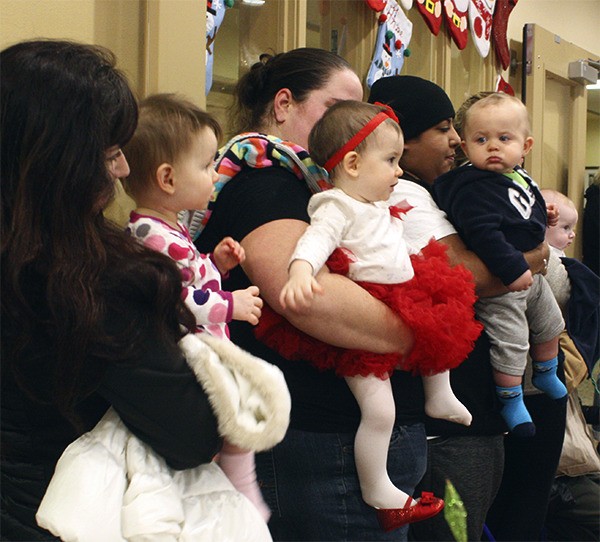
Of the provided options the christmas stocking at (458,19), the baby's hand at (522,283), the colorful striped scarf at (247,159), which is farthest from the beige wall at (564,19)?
the colorful striped scarf at (247,159)

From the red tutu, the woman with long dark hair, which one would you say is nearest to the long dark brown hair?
the woman with long dark hair

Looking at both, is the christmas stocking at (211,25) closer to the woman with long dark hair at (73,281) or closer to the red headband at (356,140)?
the red headband at (356,140)

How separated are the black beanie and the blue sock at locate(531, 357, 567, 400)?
2.34 ft

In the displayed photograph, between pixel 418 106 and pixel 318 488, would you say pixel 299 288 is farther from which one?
pixel 418 106

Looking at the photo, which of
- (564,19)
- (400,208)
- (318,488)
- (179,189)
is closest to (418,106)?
(400,208)

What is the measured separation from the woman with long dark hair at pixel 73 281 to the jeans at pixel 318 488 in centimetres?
46

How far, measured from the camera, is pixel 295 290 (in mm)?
1363

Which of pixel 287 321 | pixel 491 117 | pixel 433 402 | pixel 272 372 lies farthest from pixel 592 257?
pixel 272 372

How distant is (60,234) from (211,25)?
1.28 m

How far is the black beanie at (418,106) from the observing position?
2.14 metres

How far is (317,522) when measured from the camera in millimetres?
1528

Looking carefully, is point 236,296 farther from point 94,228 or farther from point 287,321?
point 94,228

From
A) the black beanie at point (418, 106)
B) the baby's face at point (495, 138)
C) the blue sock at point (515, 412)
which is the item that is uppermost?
the black beanie at point (418, 106)

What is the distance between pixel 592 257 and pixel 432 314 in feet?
9.81
